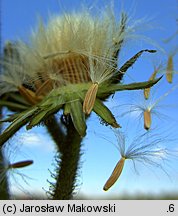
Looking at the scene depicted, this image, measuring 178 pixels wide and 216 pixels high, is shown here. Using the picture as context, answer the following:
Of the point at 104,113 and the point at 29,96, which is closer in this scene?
the point at 104,113

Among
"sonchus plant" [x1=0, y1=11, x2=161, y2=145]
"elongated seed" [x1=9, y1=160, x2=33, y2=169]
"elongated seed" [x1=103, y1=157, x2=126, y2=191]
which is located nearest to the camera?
"elongated seed" [x1=103, y1=157, x2=126, y2=191]

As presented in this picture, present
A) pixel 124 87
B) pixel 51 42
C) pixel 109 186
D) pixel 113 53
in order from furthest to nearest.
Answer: pixel 51 42, pixel 113 53, pixel 124 87, pixel 109 186

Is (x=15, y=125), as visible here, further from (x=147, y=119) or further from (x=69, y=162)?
(x=147, y=119)

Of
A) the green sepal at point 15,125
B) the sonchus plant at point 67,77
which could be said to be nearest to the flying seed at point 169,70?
the sonchus plant at point 67,77

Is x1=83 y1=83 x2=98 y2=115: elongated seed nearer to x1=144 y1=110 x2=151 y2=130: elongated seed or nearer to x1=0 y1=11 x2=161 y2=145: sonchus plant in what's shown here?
x1=0 y1=11 x2=161 y2=145: sonchus plant

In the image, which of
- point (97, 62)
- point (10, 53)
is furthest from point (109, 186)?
point (10, 53)

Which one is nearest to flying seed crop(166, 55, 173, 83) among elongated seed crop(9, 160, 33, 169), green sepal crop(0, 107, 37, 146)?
green sepal crop(0, 107, 37, 146)

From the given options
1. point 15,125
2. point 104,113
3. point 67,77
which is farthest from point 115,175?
point 67,77
